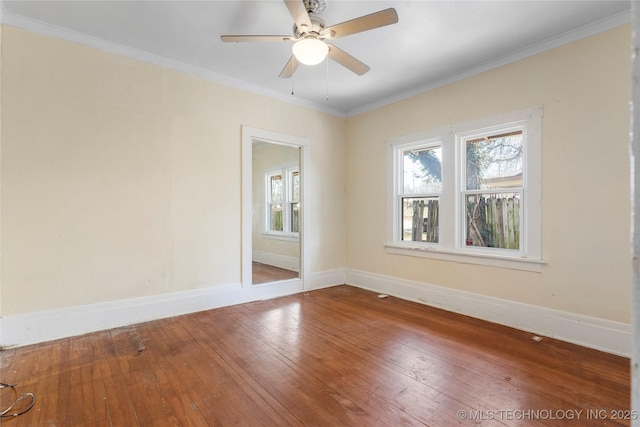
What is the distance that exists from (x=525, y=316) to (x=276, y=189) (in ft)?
10.8

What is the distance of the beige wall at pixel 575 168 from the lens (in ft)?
8.65

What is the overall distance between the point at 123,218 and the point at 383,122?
3474mm

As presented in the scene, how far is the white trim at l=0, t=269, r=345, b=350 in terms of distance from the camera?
273cm

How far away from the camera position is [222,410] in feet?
6.34

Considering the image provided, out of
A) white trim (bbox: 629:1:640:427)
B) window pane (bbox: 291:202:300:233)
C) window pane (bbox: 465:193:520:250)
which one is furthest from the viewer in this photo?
window pane (bbox: 291:202:300:233)

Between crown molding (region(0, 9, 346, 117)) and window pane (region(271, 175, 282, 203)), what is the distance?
3.54ft

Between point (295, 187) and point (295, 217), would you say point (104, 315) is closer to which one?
point (295, 217)

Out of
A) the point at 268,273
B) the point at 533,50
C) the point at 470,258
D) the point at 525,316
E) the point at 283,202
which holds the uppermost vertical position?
the point at 533,50

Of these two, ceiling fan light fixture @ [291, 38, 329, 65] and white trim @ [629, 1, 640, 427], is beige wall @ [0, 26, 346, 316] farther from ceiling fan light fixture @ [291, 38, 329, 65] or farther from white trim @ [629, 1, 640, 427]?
white trim @ [629, 1, 640, 427]

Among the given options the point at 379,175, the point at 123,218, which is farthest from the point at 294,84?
the point at 123,218

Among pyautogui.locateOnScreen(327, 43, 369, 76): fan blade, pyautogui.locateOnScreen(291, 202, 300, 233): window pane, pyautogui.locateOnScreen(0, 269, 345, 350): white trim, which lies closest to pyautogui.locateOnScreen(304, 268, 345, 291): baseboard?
pyautogui.locateOnScreen(0, 269, 345, 350): white trim

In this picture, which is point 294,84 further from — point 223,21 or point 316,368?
point 316,368

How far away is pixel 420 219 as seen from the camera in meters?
4.20

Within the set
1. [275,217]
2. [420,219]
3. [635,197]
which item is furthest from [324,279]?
[635,197]
